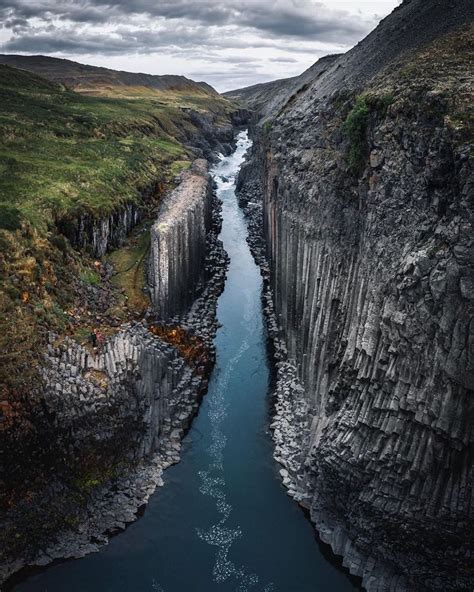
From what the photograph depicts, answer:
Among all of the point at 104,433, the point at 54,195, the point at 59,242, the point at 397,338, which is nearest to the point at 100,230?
the point at 54,195

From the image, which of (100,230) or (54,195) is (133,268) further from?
(54,195)

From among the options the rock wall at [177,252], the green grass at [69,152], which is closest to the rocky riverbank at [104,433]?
the rock wall at [177,252]

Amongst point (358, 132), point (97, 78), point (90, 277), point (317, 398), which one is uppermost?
point (97, 78)

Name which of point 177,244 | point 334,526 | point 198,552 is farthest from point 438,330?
point 177,244

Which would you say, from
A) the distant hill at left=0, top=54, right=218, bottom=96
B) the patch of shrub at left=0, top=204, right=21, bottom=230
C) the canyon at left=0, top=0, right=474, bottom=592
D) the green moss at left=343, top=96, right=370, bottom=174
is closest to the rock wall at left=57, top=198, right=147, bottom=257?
the canyon at left=0, top=0, right=474, bottom=592

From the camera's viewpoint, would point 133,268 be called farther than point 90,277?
Yes

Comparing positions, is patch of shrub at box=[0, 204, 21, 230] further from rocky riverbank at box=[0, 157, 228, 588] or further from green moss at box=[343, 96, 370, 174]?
green moss at box=[343, 96, 370, 174]
